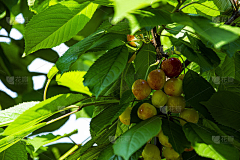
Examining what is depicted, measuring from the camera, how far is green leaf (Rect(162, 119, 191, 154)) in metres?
0.35

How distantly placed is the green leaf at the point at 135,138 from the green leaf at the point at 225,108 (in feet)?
0.35

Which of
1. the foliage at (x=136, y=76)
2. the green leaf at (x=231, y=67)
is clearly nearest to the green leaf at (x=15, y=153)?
the foliage at (x=136, y=76)

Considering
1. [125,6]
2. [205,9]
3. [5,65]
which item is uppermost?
[125,6]

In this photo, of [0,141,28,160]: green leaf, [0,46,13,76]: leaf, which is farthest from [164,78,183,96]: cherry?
[0,46,13,76]: leaf

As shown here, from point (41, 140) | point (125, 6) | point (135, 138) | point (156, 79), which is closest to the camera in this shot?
point (125, 6)

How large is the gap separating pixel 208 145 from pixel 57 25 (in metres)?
0.33

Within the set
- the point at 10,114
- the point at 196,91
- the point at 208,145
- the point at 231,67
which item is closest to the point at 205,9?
the point at 231,67

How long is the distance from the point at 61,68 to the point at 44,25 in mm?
104

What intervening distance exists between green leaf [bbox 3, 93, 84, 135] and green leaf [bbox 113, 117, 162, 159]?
14 centimetres

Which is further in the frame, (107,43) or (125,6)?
(107,43)

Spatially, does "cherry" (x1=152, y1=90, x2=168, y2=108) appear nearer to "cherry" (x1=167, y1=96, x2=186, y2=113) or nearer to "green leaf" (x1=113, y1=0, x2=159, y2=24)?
"cherry" (x1=167, y1=96, x2=186, y2=113)

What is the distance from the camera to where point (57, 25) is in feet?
1.44

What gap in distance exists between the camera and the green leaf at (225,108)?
382 millimetres

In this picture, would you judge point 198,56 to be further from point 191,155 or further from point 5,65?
point 5,65
